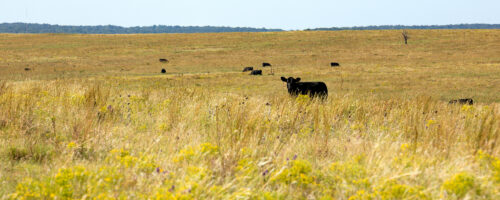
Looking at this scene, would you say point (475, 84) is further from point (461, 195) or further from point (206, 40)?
point (206, 40)

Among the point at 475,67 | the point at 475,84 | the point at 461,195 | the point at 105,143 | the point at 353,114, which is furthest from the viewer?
the point at 475,67

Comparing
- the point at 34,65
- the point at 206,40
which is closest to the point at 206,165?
the point at 34,65

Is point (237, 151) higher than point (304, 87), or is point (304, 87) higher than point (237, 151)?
point (237, 151)

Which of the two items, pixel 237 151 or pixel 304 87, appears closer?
pixel 237 151

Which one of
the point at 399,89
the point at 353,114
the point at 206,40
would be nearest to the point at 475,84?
the point at 399,89

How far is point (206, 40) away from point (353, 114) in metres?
69.5

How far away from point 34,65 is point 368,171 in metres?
48.1

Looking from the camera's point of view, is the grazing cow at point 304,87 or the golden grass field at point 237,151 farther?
the grazing cow at point 304,87

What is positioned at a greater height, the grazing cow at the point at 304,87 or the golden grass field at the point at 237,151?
the golden grass field at the point at 237,151

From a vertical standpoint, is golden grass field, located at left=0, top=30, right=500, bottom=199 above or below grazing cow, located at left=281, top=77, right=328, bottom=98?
above

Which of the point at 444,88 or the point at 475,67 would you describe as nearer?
the point at 444,88

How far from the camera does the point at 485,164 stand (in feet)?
12.9

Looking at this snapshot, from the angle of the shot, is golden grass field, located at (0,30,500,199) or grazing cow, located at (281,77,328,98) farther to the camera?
grazing cow, located at (281,77,328,98)

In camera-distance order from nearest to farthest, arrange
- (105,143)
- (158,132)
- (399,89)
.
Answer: (105,143) → (158,132) → (399,89)
